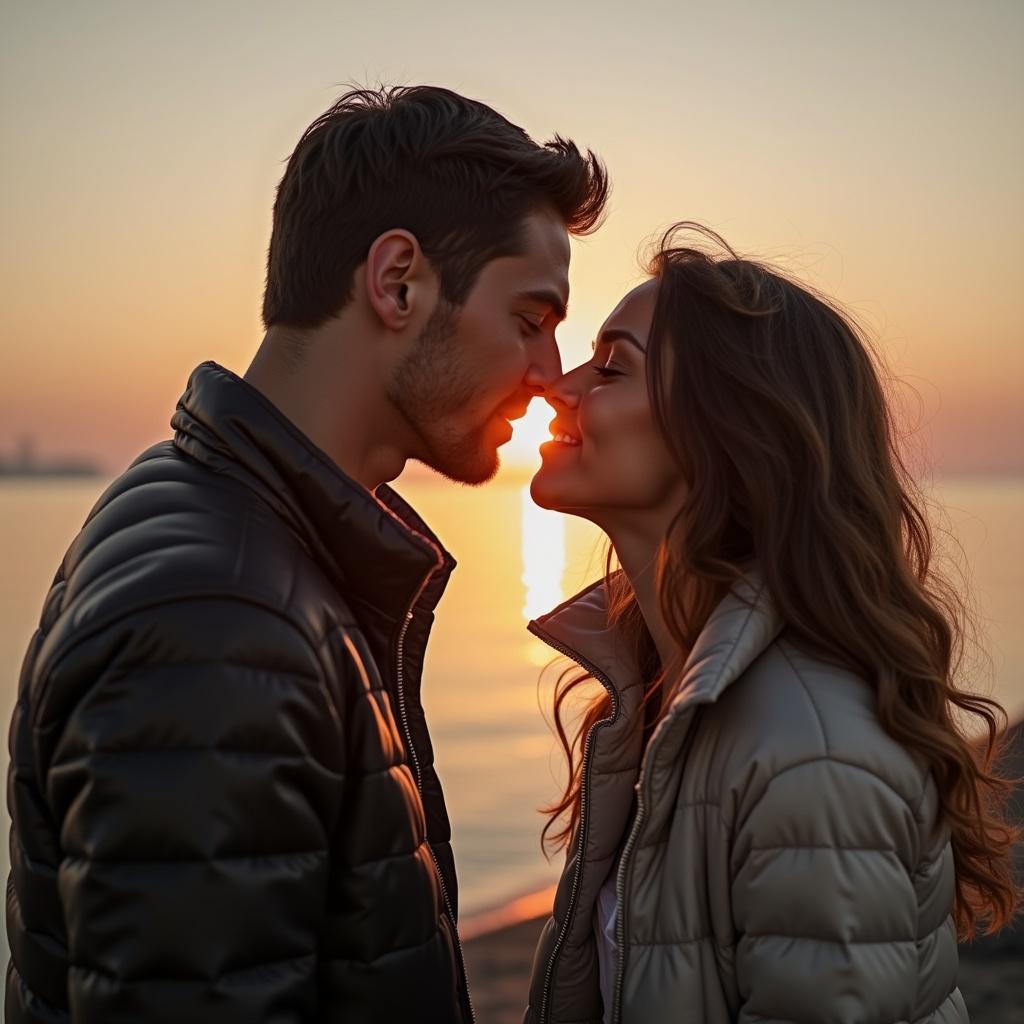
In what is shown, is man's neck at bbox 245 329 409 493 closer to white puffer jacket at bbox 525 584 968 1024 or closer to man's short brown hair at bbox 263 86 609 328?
man's short brown hair at bbox 263 86 609 328

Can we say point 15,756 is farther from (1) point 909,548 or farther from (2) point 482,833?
(2) point 482,833

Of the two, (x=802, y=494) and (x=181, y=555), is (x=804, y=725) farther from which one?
(x=181, y=555)

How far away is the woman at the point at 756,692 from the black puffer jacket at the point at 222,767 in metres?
0.55

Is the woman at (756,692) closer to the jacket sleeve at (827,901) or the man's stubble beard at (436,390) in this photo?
the jacket sleeve at (827,901)

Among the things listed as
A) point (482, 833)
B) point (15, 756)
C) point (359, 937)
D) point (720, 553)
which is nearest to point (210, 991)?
point (359, 937)

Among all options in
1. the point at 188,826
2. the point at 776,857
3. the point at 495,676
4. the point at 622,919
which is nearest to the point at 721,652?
the point at 776,857

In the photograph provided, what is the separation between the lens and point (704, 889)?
2.43 m

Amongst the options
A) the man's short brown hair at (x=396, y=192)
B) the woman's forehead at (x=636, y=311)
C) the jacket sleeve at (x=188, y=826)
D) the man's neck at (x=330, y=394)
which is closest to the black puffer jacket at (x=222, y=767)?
the jacket sleeve at (x=188, y=826)

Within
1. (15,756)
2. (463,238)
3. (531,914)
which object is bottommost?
(531,914)

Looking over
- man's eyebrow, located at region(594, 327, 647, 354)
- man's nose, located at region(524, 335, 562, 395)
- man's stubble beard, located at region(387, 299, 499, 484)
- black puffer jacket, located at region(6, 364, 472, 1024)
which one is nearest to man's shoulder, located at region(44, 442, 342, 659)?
black puffer jacket, located at region(6, 364, 472, 1024)

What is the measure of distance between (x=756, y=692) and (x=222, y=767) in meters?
1.19

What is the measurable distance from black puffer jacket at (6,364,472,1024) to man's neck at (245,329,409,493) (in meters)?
0.27

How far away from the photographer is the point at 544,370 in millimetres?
3117

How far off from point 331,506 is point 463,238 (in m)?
0.88
